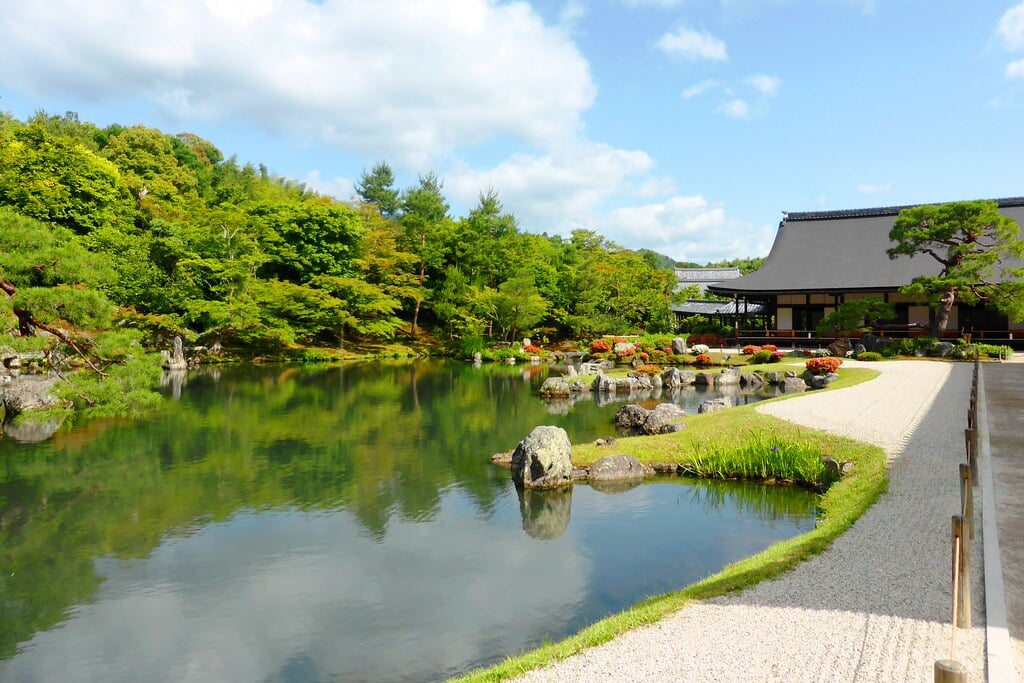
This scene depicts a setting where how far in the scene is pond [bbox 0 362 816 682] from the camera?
5500 mm

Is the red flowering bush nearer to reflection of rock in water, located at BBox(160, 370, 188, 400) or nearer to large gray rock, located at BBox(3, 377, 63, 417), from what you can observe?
reflection of rock in water, located at BBox(160, 370, 188, 400)

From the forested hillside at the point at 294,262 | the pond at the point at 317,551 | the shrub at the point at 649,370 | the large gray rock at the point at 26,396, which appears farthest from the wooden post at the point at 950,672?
the forested hillside at the point at 294,262

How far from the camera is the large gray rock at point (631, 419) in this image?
14.7m

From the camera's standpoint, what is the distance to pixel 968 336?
84.6ft

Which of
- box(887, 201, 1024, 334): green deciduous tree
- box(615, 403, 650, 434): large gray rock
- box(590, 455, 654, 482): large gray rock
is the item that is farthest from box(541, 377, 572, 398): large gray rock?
box(887, 201, 1024, 334): green deciduous tree

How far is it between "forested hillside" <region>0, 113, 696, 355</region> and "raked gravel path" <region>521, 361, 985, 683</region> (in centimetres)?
2612

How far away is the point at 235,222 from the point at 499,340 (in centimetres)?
1564

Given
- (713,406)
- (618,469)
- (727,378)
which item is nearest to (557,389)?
(713,406)

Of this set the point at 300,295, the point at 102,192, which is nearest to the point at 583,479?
the point at 300,295

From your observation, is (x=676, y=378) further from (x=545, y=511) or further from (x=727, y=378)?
(x=545, y=511)

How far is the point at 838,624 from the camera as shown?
4371 millimetres

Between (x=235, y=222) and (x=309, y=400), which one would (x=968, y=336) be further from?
(x=235, y=222)

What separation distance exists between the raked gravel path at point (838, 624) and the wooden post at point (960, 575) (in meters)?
0.11

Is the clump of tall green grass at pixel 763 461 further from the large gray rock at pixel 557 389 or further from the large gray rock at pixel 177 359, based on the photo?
the large gray rock at pixel 177 359
